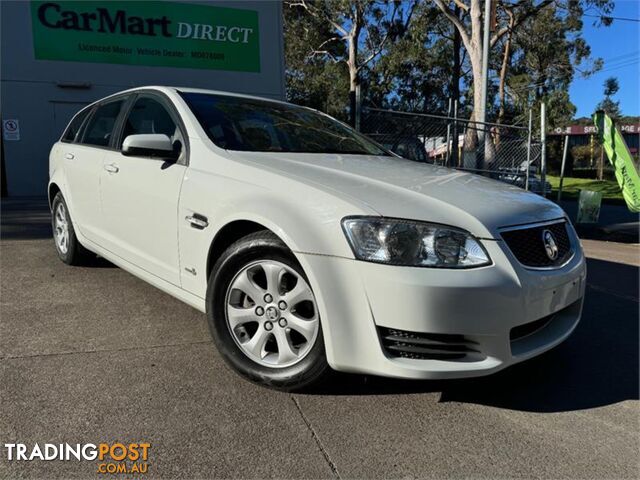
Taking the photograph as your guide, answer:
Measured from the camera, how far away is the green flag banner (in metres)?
9.95

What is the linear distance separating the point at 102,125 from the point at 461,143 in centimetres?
708

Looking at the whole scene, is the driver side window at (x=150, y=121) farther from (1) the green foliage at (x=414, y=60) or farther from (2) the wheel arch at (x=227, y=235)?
(1) the green foliage at (x=414, y=60)

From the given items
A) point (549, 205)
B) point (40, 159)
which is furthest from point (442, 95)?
point (549, 205)

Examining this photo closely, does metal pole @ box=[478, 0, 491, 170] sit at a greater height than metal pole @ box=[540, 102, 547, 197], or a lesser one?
greater

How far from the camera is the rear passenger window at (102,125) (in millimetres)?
4219

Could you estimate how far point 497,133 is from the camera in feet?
33.8

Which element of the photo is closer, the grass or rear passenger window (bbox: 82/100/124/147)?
rear passenger window (bbox: 82/100/124/147)

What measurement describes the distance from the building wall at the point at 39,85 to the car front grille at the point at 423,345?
482 inches

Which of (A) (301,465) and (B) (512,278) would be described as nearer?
(A) (301,465)

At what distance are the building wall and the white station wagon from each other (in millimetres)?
10181

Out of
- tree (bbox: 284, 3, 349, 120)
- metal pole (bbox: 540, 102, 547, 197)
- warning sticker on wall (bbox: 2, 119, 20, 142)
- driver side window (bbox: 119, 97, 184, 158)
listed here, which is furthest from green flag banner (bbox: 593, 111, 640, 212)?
tree (bbox: 284, 3, 349, 120)

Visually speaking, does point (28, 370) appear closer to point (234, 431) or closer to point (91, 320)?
point (91, 320)

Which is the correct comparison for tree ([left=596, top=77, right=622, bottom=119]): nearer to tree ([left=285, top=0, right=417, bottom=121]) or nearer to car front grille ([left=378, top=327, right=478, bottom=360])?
tree ([left=285, top=0, right=417, bottom=121])

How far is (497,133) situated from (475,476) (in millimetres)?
9237
